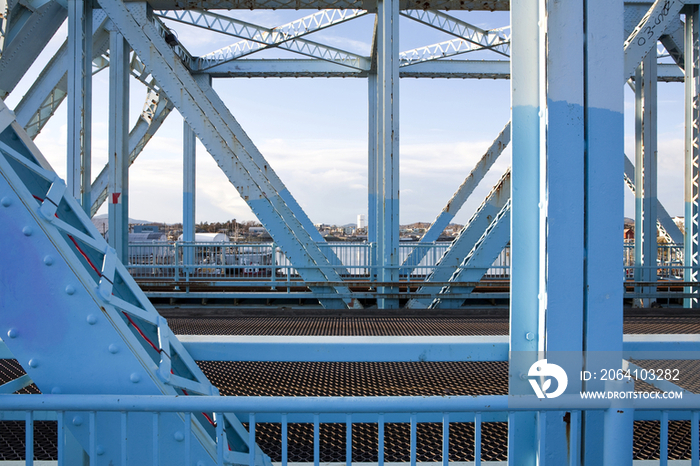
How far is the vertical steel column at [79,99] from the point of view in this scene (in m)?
11.0

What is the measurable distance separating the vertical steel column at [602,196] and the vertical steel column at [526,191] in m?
0.25

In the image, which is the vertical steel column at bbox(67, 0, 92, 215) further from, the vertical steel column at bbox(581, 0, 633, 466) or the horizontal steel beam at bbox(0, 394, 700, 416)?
the vertical steel column at bbox(581, 0, 633, 466)

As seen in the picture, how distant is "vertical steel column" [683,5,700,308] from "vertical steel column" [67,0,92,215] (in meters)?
16.0

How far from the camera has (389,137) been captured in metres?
10.5

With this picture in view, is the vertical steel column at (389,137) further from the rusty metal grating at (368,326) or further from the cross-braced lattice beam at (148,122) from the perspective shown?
the cross-braced lattice beam at (148,122)

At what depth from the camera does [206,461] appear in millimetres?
2043

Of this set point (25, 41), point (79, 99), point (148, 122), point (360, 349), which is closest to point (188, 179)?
point (148, 122)

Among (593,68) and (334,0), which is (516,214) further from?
(334,0)

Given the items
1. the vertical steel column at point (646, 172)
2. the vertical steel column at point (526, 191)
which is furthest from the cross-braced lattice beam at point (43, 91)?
the vertical steel column at point (646, 172)

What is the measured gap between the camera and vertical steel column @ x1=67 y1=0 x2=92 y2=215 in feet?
36.0

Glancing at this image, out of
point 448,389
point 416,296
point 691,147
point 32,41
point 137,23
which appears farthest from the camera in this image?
point 32,41

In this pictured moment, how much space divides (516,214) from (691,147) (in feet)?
39.1

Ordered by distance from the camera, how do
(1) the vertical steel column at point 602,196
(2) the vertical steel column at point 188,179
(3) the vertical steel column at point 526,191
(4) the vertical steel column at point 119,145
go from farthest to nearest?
(2) the vertical steel column at point 188,179 → (4) the vertical steel column at point 119,145 → (3) the vertical steel column at point 526,191 → (1) the vertical steel column at point 602,196

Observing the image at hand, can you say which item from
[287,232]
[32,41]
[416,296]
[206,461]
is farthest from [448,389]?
[32,41]
